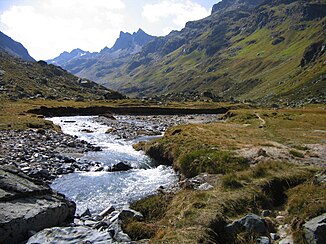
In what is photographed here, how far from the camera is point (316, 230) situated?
11328mm

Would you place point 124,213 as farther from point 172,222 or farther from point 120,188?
point 120,188

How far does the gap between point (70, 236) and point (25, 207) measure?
2.74m

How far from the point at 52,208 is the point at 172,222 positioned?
5600mm

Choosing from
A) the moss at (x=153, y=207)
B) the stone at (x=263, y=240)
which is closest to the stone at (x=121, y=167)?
the moss at (x=153, y=207)

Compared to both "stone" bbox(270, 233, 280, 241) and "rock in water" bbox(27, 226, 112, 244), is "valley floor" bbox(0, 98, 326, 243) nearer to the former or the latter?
"stone" bbox(270, 233, 280, 241)

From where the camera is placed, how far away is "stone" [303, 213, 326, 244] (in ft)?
36.7

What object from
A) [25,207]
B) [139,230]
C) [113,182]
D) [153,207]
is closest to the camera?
[25,207]

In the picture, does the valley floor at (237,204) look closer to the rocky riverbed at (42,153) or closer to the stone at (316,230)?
the stone at (316,230)

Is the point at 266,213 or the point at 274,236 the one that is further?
the point at 266,213

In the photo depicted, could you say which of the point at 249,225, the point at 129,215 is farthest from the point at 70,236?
the point at 249,225

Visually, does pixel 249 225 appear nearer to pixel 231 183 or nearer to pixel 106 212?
pixel 231 183

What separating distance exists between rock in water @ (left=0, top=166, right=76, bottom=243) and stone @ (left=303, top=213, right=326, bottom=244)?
35.4ft

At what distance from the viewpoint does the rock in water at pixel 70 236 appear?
39.0ft

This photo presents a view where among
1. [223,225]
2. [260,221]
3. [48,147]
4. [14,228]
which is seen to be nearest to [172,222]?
[223,225]
